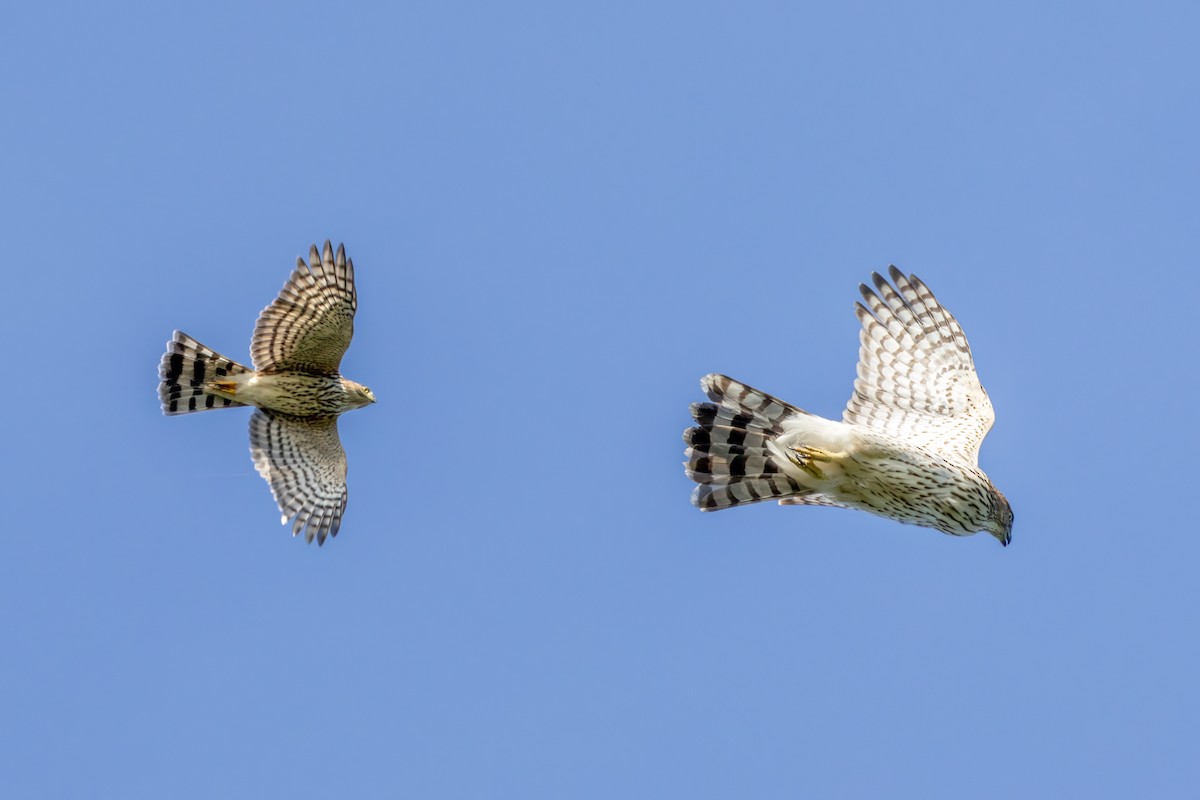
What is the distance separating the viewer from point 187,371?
1308 cm

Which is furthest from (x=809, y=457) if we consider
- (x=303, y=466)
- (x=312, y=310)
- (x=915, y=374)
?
(x=303, y=466)

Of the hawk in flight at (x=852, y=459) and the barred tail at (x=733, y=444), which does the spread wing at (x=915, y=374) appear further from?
the barred tail at (x=733, y=444)

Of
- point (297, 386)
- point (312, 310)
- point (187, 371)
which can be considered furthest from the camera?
point (297, 386)

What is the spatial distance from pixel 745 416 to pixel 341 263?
4005mm

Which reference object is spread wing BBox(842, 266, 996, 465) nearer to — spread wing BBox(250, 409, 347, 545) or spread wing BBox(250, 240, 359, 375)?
spread wing BBox(250, 240, 359, 375)

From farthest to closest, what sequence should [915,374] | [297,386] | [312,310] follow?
[297,386] → [312,310] → [915,374]

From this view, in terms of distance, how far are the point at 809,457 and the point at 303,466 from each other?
5.44 meters

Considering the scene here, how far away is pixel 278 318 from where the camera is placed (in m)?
12.8

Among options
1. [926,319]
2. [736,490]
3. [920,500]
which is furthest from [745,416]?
[926,319]

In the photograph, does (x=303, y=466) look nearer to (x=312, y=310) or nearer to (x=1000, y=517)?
(x=312, y=310)

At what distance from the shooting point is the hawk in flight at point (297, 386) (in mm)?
12742

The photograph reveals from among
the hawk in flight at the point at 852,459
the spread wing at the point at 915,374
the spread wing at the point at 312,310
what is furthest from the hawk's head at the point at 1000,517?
the spread wing at the point at 312,310

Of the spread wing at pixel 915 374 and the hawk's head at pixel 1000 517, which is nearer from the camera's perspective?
the hawk's head at pixel 1000 517

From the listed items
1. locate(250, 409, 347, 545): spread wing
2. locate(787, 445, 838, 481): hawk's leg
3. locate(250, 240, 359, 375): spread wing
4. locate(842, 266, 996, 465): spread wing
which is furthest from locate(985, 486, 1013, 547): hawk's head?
locate(250, 409, 347, 545): spread wing
